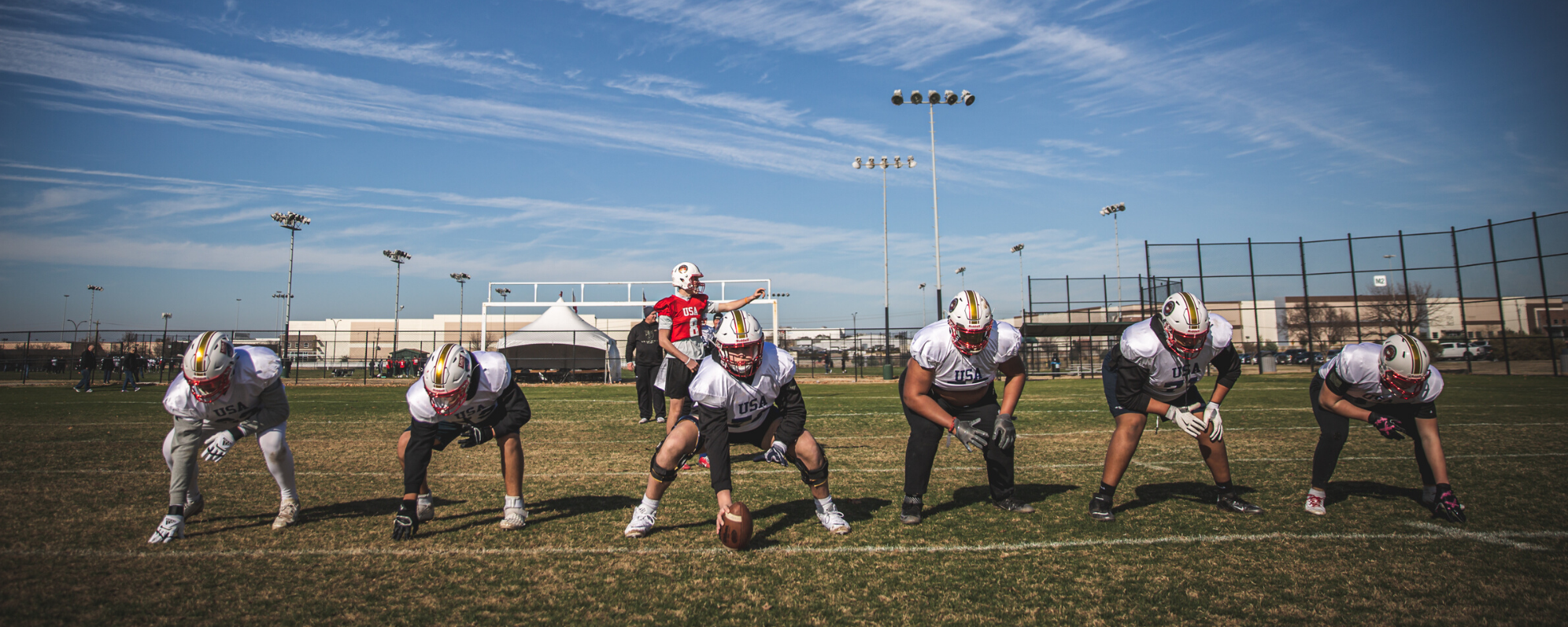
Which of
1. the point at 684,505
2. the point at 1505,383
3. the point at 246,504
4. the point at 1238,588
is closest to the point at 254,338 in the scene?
the point at 246,504

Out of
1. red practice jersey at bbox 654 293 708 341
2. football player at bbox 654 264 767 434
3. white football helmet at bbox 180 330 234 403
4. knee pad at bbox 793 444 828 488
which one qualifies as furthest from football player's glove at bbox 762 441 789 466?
white football helmet at bbox 180 330 234 403

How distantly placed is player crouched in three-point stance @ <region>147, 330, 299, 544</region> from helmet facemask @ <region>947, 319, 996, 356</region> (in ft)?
16.8

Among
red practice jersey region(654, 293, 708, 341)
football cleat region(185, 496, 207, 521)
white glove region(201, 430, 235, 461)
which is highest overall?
red practice jersey region(654, 293, 708, 341)

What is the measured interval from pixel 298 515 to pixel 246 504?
1.03 m

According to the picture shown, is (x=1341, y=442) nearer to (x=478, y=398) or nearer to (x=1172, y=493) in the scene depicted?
(x=1172, y=493)

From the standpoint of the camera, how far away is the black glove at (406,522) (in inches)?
202

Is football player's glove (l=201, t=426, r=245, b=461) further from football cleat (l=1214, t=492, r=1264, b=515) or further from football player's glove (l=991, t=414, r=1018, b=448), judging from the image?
football cleat (l=1214, t=492, r=1264, b=515)

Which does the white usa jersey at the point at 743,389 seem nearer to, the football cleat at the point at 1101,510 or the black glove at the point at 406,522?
the black glove at the point at 406,522

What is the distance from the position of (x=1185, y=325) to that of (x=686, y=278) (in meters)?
5.16

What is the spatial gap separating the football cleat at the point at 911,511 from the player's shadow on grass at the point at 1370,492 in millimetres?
3361

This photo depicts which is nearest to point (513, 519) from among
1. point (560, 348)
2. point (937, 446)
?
point (937, 446)

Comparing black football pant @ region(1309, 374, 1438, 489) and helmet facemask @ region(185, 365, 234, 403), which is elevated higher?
helmet facemask @ region(185, 365, 234, 403)

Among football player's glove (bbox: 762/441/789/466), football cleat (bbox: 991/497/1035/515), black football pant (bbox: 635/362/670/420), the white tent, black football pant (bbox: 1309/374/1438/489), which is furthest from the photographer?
the white tent

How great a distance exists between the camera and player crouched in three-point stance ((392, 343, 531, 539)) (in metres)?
5.09
